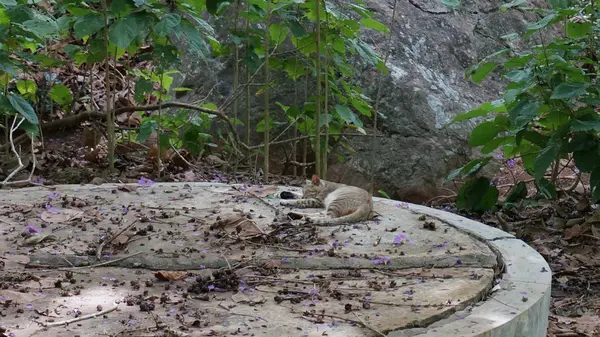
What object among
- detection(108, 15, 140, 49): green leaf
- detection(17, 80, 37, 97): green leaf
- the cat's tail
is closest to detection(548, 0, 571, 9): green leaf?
the cat's tail

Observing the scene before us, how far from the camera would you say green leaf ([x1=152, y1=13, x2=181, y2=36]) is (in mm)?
3660

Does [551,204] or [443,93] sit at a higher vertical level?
[443,93]

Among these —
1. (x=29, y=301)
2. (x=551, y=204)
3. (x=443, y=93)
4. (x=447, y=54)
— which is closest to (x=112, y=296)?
(x=29, y=301)

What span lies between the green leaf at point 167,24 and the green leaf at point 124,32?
6.1 inches

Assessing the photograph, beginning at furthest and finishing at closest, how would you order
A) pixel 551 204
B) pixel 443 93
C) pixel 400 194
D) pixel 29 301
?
pixel 443 93 → pixel 400 194 → pixel 551 204 → pixel 29 301

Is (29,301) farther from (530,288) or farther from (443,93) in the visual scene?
(443,93)

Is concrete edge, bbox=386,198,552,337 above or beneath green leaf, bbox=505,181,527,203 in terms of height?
above

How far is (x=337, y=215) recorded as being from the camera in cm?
370

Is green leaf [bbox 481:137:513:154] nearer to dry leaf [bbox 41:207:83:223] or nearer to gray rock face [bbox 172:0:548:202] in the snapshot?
gray rock face [bbox 172:0:548:202]

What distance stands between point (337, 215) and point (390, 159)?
230cm

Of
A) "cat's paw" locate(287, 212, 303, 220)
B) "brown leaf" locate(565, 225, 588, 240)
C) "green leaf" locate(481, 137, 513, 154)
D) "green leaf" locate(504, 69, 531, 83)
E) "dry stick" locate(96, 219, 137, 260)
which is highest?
"green leaf" locate(504, 69, 531, 83)

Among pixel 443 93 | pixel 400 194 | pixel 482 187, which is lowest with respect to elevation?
pixel 400 194

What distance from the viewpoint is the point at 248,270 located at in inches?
110

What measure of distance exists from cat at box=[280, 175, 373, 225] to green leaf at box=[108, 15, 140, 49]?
47.0 inches
